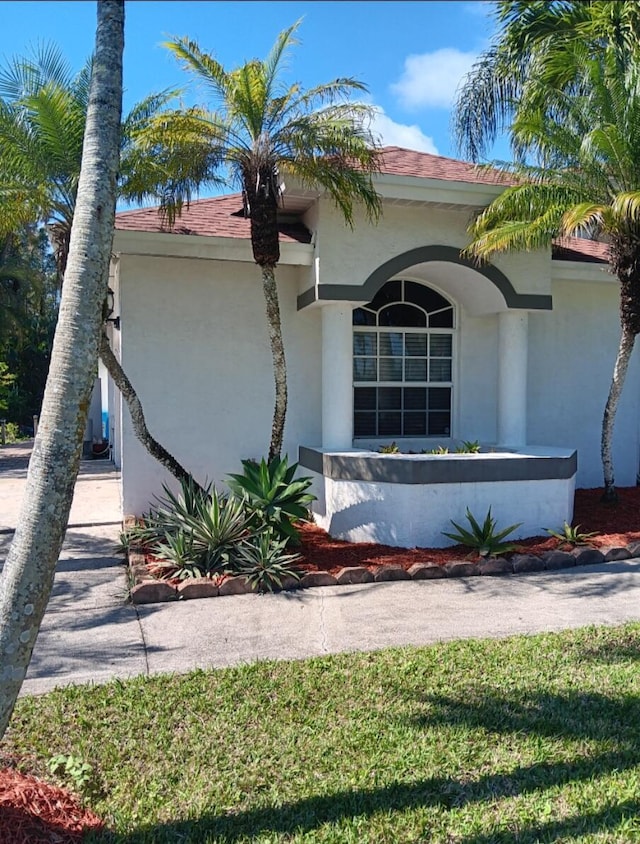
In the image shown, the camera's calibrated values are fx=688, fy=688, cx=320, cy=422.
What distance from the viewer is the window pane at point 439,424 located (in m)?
11.9

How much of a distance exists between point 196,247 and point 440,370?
465 cm

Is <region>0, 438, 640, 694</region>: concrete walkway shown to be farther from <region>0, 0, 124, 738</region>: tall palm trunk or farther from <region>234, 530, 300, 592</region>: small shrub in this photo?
<region>0, 0, 124, 738</region>: tall palm trunk

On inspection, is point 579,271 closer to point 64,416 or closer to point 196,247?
point 196,247

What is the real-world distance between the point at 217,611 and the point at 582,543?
16.4ft

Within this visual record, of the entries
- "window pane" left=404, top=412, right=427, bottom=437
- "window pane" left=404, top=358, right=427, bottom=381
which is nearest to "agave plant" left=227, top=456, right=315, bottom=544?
"window pane" left=404, top=412, right=427, bottom=437

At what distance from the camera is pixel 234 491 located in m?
8.82

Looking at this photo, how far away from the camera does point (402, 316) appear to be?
11664 millimetres

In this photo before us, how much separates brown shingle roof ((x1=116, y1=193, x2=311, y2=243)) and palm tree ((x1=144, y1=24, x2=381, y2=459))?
1.10 meters

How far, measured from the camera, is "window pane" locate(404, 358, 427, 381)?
1169 centimetres

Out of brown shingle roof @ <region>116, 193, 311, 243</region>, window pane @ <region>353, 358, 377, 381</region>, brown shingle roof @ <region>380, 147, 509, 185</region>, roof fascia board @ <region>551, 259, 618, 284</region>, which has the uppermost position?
brown shingle roof @ <region>380, 147, 509, 185</region>

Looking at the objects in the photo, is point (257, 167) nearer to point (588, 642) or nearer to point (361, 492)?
point (361, 492)

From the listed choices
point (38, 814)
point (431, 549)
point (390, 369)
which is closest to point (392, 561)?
point (431, 549)

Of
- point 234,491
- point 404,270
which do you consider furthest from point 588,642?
point 404,270

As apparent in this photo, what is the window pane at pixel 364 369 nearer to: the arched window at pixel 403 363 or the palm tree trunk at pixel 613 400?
the arched window at pixel 403 363
